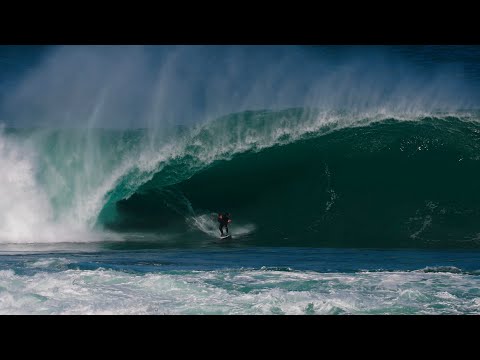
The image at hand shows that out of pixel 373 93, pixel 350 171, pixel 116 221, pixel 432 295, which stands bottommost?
pixel 432 295

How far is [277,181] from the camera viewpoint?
15469mm

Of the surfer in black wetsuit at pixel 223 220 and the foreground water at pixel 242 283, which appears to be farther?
the surfer in black wetsuit at pixel 223 220

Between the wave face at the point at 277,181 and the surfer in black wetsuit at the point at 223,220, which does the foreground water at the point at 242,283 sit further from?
the wave face at the point at 277,181

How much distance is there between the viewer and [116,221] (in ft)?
51.9

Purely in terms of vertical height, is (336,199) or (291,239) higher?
(336,199)

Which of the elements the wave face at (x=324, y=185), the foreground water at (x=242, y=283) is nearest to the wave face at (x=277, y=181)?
the wave face at (x=324, y=185)

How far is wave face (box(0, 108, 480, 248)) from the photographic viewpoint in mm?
14031

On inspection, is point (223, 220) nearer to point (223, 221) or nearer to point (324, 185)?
point (223, 221)

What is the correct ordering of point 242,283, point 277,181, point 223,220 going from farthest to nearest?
point 277,181 < point 223,220 < point 242,283

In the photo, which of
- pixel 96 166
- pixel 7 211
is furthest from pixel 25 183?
pixel 96 166

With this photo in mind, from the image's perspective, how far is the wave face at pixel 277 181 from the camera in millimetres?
14031

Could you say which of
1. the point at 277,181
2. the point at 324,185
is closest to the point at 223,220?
the point at 277,181

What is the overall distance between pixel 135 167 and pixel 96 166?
4.60 feet

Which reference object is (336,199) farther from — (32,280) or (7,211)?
(7,211)
